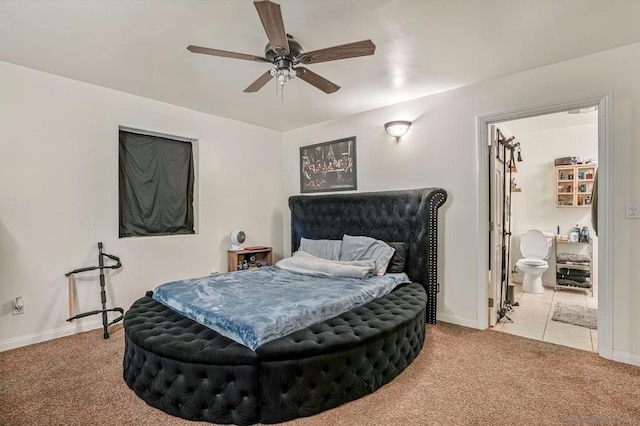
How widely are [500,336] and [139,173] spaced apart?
4225 millimetres

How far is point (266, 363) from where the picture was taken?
177cm

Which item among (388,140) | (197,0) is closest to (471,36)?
(388,140)

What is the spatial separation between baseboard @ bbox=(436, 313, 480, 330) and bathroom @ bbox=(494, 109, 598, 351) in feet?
3.79

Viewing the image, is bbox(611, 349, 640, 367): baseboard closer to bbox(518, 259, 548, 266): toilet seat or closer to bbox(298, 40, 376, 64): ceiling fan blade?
bbox(518, 259, 548, 266): toilet seat

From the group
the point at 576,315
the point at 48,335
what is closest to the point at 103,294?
the point at 48,335

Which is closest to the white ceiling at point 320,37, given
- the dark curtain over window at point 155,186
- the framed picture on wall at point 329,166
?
the dark curtain over window at point 155,186

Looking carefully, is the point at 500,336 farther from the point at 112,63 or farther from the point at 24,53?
the point at 24,53

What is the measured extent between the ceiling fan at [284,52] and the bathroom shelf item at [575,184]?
4.49 meters

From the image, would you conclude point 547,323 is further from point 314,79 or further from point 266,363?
point 314,79

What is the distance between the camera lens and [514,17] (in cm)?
210

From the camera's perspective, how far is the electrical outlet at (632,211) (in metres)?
2.44

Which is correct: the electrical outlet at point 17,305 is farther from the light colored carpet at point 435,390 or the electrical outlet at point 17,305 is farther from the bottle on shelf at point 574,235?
the bottle on shelf at point 574,235

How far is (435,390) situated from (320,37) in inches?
103

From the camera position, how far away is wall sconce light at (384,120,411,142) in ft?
11.9
